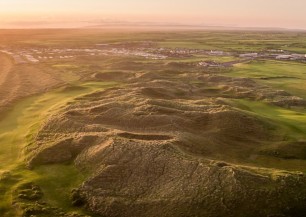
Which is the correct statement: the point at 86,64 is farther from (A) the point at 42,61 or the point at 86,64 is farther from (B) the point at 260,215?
(B) the point at 260,215

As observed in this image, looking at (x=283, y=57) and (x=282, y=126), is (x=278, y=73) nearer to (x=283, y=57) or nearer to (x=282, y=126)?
(x=283, y=57)

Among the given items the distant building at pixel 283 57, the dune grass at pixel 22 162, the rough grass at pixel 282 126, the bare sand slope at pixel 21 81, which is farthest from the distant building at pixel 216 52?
the dune grass at pixel 22 162

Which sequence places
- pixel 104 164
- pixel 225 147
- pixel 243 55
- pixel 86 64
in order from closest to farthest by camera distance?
pixel 104 164
pixel 225 147
pixel 86 64
pixel 243 55

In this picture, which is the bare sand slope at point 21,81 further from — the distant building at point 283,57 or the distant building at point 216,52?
the distant building at point 283,57

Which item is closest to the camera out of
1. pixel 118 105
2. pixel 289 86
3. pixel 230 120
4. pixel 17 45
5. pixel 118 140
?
pixel 118 140

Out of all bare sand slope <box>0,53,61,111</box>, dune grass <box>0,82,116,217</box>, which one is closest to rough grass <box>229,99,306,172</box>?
dune grass <box>0,82,116,217</box>

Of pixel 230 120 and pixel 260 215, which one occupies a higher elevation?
pixel 230 120

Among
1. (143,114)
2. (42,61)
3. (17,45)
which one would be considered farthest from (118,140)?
(17,45)

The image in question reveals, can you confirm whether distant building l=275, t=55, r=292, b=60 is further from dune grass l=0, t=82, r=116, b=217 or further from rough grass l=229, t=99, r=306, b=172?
dune grass l=0, t=82, r=116, b=217
